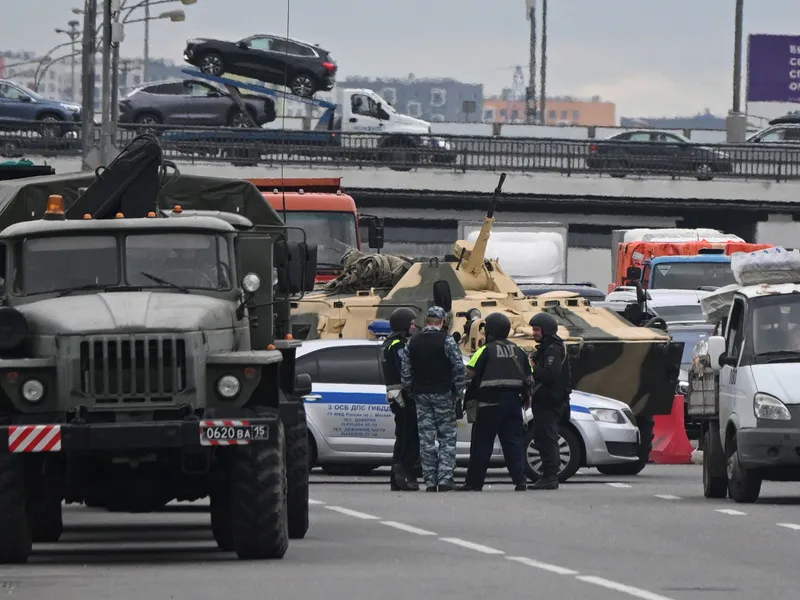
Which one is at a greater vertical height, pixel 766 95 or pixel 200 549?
pixel 766 95

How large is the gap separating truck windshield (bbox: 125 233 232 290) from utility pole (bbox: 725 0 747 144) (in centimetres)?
6065

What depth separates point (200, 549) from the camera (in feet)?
46.9

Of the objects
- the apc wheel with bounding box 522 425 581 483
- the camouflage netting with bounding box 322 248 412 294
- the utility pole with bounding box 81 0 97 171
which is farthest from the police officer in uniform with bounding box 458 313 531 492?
the utility pole with bounding box 81 0 97 171

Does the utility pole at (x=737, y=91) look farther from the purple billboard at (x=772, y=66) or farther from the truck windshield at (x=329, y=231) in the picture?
the truck windshield at (x=329, y=231)

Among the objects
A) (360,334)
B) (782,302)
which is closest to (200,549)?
(782,302)

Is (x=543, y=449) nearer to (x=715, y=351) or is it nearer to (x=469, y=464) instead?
(x=469, y=464)

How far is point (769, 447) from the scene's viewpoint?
693 inches

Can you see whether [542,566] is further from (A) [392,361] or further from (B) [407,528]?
(A) [392,361]

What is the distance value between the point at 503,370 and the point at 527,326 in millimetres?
5194

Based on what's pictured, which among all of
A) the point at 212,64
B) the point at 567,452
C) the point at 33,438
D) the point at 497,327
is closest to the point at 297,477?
the point at 33,438

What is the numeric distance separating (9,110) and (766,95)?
127 ft

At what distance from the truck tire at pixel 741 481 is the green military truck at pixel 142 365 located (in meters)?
5.07

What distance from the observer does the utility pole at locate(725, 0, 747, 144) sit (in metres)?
73.6

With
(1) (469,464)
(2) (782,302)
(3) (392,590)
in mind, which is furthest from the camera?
(1) (469,464)
